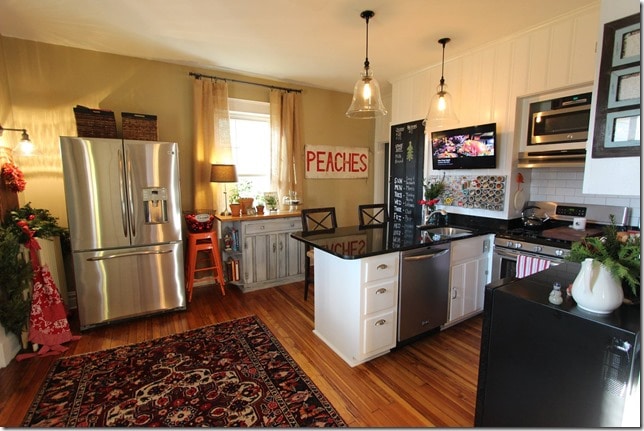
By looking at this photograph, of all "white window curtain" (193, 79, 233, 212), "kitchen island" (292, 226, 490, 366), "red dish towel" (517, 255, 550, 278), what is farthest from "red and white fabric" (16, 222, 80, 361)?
"red dish towel" (517, 255, 550, 278)

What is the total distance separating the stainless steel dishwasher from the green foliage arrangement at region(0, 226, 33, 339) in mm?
2839

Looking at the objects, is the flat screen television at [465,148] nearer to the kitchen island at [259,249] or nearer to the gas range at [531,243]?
the gas range at [531,243]

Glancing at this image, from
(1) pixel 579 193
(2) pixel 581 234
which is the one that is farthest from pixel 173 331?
(1) pixel 579 193

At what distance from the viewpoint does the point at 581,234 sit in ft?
8.36

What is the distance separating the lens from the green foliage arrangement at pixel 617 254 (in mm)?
1050

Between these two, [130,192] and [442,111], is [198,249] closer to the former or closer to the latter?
[130,192]

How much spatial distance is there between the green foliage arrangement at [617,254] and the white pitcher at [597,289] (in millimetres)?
26

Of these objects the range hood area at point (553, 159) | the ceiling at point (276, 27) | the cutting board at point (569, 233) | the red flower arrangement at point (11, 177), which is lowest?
the cutting board at point (569, 233)

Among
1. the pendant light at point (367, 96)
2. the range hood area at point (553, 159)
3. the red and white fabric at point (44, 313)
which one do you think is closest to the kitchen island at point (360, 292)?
the pendant light at point (367, 96)

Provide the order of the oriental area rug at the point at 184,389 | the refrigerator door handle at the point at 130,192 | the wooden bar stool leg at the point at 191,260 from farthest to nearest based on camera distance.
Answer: the wooden bar stool leg at the point at 191,260 < the refrigerator door handle at the point at 130,192 < the oriental area rug at the point at 184,389

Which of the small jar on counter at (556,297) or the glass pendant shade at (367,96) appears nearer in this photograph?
the small jar on counter at (556,297)

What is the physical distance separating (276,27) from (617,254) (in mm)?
2806

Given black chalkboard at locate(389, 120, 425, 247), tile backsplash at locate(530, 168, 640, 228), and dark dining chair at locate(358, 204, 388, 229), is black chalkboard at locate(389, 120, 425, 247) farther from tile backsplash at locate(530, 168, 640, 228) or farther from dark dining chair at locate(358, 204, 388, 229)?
tile backsplash at locate(530, 168, 640, 228)

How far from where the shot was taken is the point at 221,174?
3553mm
